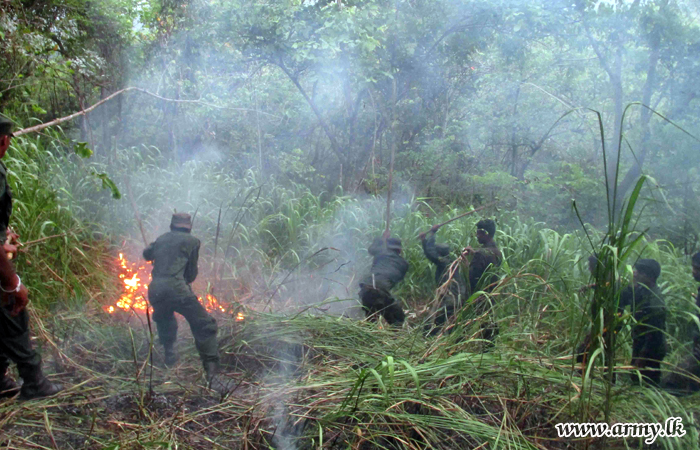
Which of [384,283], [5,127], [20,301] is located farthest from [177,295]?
[384,283]

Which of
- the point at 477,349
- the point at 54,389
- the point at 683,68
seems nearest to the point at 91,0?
the point at 54,389

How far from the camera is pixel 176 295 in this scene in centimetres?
365

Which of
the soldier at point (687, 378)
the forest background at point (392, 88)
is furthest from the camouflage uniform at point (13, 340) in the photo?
the soldier at point (687, 378)

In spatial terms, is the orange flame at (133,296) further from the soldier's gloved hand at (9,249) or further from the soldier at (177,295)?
the soldier's gloved hand at (9,249)

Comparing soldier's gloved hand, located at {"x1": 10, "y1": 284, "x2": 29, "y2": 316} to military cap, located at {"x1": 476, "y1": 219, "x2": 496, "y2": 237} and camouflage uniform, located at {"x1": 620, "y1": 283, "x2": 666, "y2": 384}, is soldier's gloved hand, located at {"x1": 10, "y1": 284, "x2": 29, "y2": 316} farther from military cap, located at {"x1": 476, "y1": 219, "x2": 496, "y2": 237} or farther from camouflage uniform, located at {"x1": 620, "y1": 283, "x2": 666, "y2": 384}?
military cap, located at {"x1": 476, "y1": 219, "x2": 496, "y2": 237}

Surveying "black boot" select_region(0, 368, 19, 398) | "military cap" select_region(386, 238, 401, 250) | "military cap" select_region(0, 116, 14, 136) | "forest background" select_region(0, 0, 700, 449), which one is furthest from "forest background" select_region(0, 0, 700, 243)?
"black boot" select_region(0, 368, 19, 398)

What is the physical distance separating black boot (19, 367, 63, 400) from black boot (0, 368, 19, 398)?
0.07m

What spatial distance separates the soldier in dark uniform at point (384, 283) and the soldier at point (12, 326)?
2269mm

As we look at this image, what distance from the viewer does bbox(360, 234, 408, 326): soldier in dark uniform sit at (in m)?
4.39

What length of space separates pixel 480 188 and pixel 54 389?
6.71 meters

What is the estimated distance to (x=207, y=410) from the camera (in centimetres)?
288

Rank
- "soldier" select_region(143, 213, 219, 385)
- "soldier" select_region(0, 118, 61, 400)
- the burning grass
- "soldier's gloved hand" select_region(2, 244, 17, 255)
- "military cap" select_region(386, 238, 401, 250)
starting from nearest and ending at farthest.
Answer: the burning grass
"soldier" select_region(0, 118, 61, 400)
"soldier's gloved hand" select_region(2, 244, 17, 255)
"soldier" select_region(143, 213, 219, 385)
"military cap" select_region(386, 238, 401, 250)

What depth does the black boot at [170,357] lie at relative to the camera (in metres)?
3.77

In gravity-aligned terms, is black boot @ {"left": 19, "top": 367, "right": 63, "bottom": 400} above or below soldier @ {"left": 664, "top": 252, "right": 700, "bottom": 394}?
above
